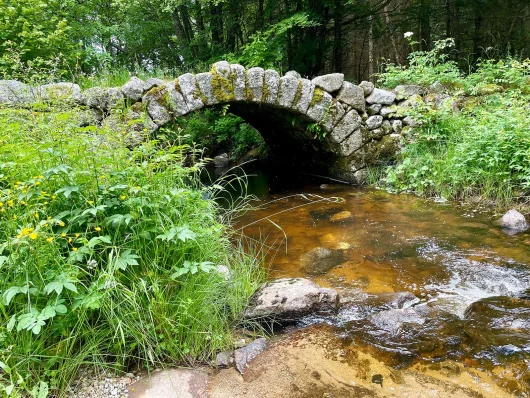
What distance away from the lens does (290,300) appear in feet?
8.32

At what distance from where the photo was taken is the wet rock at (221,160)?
35.3 feet

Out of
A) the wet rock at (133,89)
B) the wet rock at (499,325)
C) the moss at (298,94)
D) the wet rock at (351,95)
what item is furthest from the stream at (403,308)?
the wet rock at (133,89)

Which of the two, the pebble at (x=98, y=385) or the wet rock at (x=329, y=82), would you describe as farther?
the wet rock at (x=329, y=82)

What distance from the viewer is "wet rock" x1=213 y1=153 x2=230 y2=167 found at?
10766 mm

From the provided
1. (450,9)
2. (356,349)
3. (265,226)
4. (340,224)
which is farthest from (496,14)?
(356,349)

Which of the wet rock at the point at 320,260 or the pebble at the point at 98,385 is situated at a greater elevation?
the pebble at the point at 98,385

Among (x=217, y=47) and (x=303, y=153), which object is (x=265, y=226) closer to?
(x=303, y=153)

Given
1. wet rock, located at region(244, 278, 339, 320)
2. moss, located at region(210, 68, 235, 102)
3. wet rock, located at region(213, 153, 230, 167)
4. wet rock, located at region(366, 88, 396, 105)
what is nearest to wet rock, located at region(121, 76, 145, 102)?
moss, located at region(210, 68, 235, 102)

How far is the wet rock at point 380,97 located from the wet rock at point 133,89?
3.72 m

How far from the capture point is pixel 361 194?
595 cm

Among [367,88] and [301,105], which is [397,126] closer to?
[367,88]

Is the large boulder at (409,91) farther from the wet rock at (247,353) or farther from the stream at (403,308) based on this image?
the wet rock at (247,353)

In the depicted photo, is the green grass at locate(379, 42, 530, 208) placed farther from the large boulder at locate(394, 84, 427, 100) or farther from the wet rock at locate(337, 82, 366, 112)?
the wet rock at locate(337, 82, 366, 112)

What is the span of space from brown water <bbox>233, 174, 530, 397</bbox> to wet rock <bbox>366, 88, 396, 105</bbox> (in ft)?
6.43
